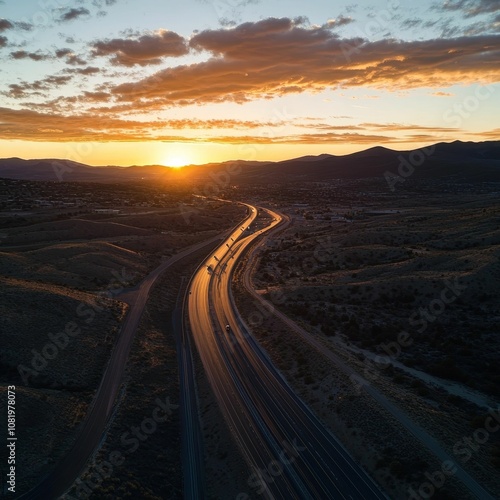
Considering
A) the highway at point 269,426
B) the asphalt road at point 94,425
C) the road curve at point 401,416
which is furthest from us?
the highway at point 269,426

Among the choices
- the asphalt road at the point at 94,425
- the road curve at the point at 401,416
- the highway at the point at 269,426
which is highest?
the road curve at the point at 401,416

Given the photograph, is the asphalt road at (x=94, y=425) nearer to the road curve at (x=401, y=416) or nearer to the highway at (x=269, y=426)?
the highway at (x=269, y=426)

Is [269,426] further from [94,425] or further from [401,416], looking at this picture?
[94,425]

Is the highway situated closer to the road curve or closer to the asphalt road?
the road curve

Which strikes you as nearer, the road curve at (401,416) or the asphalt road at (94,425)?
the road curve at (401,416)

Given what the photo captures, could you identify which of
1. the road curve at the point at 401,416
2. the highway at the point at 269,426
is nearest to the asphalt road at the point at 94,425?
the highway at the point at 269,426

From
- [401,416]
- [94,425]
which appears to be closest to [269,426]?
[401,416]

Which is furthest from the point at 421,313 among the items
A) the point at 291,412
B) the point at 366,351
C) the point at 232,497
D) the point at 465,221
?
the point at 465,221

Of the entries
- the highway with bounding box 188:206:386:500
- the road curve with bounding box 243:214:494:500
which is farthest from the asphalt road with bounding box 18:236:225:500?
the road curve with bounding box 243:214:494:500
